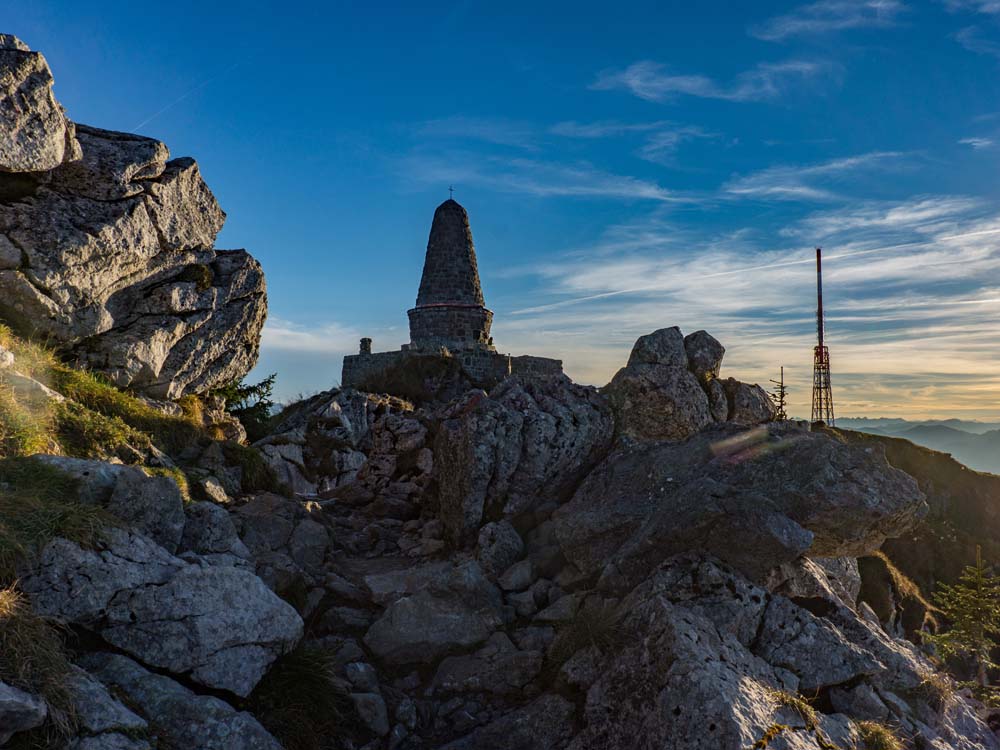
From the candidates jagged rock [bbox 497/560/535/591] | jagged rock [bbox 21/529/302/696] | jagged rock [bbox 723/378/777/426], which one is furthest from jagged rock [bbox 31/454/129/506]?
jagged rock [bbox 723/378/777/426]

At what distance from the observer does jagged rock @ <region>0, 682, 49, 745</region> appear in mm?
4352

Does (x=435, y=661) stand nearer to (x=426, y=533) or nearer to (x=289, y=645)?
(x=289, y=645)

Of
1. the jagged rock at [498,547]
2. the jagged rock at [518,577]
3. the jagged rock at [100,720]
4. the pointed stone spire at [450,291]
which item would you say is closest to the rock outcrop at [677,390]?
the jagged rock at [498,547]

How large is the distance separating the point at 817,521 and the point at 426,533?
7130 mm

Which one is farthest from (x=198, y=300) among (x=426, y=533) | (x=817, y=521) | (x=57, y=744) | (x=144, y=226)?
(x=817, y=521)

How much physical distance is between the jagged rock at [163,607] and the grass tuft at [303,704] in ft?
0.87

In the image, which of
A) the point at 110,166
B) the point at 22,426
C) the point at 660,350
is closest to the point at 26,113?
the point at 110,166

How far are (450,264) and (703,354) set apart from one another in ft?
104

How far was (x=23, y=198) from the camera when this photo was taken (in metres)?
12.6

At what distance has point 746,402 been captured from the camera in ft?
68.8

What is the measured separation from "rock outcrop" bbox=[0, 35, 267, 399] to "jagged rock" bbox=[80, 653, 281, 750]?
30.8ft

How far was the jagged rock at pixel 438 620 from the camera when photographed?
8023mm

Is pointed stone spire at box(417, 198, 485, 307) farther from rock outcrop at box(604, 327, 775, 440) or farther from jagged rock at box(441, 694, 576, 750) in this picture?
jagged rock at box(441, 694, 576, 750)

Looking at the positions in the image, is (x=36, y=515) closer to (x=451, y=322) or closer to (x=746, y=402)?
(x=746, y=402)
